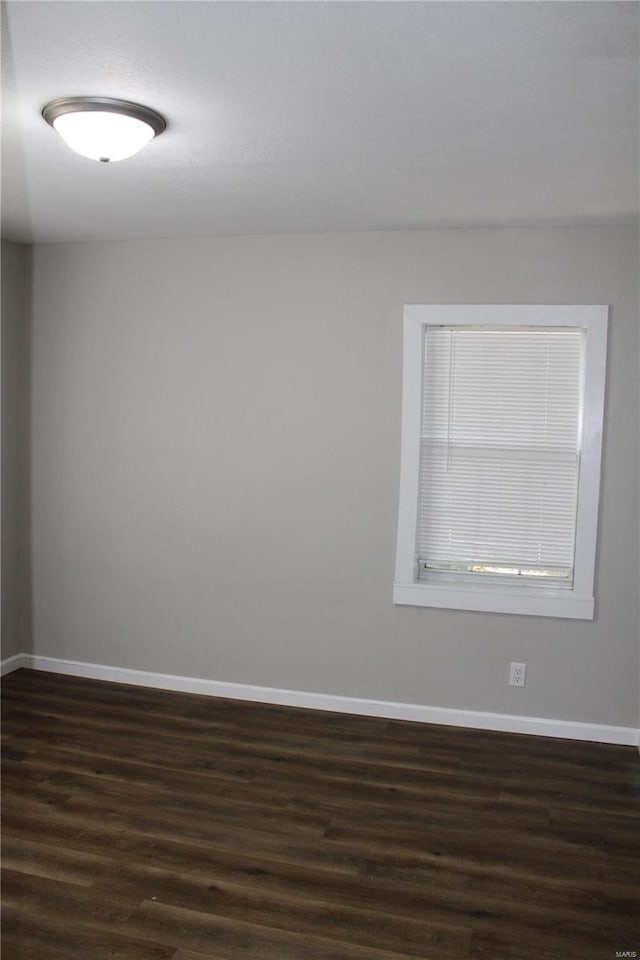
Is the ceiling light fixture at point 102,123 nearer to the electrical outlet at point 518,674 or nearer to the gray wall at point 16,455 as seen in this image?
the gray wall at point 16,455

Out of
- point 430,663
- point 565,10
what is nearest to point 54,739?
point 430,663

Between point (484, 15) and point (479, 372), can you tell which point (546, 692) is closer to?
point (479, 372)

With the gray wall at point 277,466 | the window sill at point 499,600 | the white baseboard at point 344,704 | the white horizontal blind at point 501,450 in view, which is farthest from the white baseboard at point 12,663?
the white horizontal blind at point 501,450

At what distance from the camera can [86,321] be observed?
16.1 ft

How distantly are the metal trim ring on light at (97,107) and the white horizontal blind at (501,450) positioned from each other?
2.06 metres

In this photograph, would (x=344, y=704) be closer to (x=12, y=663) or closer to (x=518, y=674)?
(x=518, y=674)

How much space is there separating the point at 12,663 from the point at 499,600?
285 centimetres

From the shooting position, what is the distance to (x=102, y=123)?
266cm

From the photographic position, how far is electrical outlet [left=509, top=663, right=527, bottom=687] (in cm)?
431

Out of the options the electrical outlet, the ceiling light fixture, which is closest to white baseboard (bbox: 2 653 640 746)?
the electrical outlet

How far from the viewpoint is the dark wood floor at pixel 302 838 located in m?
2.63

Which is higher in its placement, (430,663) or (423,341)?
(423,341)

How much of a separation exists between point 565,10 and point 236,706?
364 centimetres

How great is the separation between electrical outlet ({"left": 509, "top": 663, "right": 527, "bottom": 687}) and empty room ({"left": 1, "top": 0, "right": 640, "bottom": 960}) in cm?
2
